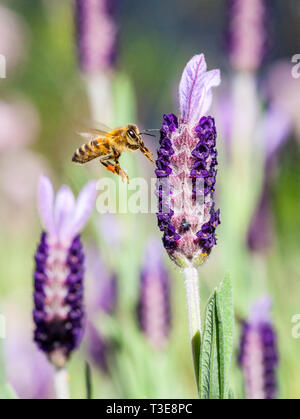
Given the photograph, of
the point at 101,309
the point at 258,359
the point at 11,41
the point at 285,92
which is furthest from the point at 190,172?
the point at 11,41

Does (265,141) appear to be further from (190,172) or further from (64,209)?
(190,172)

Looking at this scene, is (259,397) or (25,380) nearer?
(259,397)

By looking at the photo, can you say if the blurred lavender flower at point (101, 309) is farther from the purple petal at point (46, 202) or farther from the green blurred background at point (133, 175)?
the purple petal at point (46, 202)

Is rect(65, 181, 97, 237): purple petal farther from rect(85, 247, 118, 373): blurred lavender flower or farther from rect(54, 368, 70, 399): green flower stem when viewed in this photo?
rect(85, 247, 118, 373): blurred lavender flower

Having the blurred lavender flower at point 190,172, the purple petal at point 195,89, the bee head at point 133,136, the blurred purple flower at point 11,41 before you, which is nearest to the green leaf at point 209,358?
the blurred lavender flower at point 190,172

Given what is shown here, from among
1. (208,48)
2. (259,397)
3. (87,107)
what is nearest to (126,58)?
(87,107)
